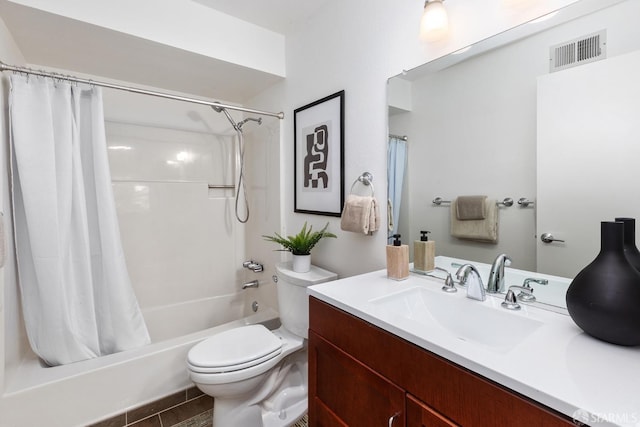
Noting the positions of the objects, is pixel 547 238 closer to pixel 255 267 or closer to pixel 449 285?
pixel 449 285

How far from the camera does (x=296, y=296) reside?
1.68 metres

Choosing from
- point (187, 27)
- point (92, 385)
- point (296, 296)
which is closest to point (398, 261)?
point (296, 296)

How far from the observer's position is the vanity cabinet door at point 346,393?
2.77 ft

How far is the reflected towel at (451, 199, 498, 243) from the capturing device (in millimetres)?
1145

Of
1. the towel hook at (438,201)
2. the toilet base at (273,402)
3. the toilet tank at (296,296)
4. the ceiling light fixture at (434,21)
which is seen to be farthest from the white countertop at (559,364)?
the ceiling light fixture at (434,21)

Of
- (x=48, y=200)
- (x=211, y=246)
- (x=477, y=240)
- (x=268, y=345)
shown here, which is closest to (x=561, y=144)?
(x=477, y=240)

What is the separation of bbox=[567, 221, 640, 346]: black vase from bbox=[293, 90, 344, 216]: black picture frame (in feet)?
3.72

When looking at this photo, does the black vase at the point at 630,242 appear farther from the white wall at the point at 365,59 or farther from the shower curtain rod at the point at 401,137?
the shower curtain rod at the point at 401,137

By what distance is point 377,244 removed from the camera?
1.55 meters

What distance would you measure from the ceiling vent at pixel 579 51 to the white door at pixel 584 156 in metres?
0.02

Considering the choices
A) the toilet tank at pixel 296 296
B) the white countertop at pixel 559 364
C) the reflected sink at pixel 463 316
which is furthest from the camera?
the toilet tank at pixel 296 296

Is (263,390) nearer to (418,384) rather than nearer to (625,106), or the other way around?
(418,384)

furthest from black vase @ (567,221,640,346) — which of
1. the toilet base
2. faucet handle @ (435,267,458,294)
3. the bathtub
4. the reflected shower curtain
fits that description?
the bathtub

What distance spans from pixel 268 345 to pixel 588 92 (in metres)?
1.63
